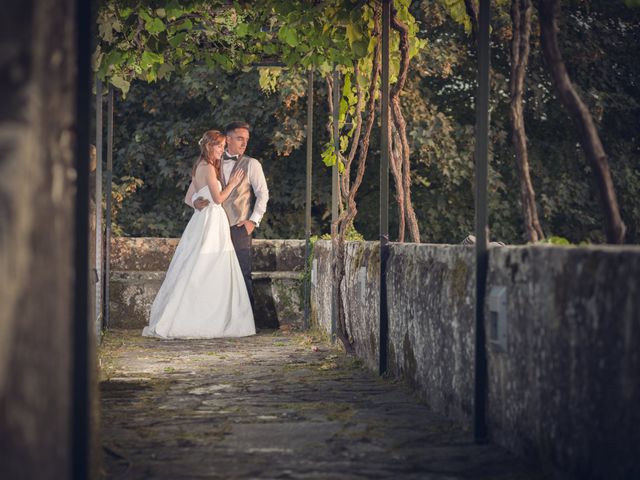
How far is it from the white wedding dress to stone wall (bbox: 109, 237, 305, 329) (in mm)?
1110

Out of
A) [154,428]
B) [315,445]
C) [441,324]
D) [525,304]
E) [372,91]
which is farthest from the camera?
[372,91]

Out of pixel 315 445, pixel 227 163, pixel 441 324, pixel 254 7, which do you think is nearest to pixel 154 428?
pixel 315 445

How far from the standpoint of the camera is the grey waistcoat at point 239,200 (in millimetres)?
10812

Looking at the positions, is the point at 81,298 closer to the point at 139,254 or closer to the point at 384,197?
the point at 384,197

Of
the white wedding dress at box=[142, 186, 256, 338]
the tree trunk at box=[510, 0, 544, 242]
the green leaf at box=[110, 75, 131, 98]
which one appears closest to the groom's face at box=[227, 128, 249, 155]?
the white wedding dress at box=[142, 186, 256, 338]

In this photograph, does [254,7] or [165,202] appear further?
[165,202]

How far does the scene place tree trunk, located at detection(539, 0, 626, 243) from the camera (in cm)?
382

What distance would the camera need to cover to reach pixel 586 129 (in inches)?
155

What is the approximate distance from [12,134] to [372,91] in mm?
→ 6202

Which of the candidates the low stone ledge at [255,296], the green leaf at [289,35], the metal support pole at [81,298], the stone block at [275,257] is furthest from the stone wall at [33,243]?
the stone block at [275,257]

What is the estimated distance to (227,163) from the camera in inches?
429

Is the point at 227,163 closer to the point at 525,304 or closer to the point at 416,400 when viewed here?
the point at 416,400

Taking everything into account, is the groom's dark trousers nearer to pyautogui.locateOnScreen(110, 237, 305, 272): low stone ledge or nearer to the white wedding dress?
the white wedding dress

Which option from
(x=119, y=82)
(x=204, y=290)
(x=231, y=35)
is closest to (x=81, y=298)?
(x=119, y=82)
